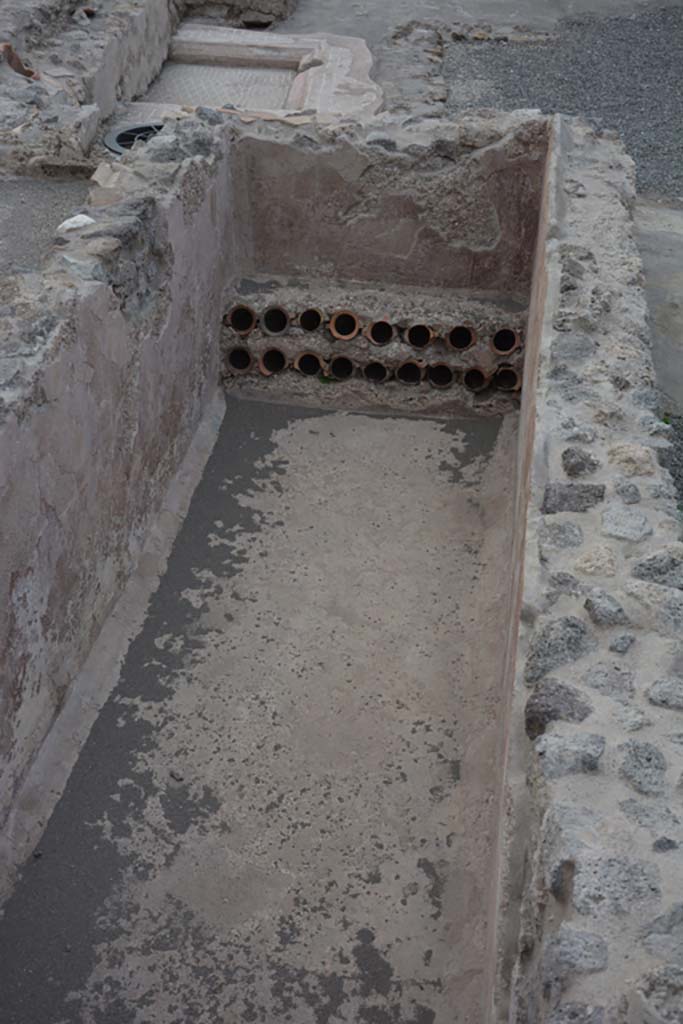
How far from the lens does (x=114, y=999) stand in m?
3.21

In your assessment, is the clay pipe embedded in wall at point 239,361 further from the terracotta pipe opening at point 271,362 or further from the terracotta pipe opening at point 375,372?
the terracotta pipe opening at point 375,372

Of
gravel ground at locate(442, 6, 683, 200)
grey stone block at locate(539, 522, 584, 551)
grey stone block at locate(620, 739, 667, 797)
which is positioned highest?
grey stone block at locate(539, 522, 584, 551)

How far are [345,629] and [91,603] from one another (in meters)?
1.05

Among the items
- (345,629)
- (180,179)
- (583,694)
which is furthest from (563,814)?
(180,179)

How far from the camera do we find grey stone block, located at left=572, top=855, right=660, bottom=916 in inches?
85.6

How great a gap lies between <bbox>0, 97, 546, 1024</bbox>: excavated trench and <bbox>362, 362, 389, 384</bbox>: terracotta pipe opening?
18mm

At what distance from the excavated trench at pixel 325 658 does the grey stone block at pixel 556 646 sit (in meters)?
0.67

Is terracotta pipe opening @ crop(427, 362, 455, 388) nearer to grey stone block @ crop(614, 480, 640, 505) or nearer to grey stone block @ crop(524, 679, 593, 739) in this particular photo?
grey stone block @ crop(614, 480, 640, 505)

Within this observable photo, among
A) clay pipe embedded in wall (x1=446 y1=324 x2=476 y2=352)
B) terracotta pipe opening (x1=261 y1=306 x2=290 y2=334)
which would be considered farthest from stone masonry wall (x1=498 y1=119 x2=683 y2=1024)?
terracotta pipe opening (x1=261 y1=306 x2=290 y2=334)

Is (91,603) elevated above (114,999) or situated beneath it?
elevated above

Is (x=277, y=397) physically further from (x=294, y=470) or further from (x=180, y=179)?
(x=180, y=179)

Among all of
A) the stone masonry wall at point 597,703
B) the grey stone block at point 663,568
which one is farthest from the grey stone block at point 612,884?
the grey stone block at point 663,568

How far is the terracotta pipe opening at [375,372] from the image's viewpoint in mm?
5961

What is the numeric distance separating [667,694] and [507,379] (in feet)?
11.3
